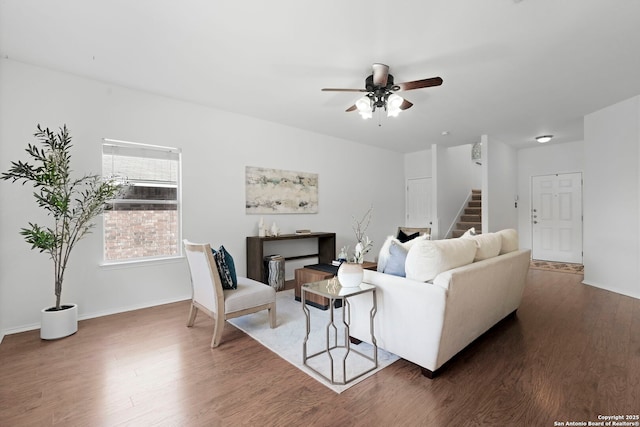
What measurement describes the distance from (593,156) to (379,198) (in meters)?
3.63

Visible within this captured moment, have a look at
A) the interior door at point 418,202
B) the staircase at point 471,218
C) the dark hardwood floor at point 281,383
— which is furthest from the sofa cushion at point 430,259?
the staircase at point 471,218

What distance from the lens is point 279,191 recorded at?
4.87 m

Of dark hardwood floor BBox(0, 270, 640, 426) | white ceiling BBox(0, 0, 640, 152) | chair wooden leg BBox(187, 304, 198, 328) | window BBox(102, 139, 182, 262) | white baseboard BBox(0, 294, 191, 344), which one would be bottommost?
dark hardwood floor BBox(0, 270, 640, 426)

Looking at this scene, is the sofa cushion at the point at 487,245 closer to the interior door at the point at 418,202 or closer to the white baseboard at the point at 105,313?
the white baseboard at the point at 105,313

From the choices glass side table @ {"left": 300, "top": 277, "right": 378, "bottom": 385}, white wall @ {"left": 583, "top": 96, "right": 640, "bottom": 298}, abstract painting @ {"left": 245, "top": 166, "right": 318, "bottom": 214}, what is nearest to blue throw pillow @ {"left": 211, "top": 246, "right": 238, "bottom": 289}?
glass side table @ {"left": 300, "top": 277, "right": 378, "bottom": 385}

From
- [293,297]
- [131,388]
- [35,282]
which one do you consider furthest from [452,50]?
[35,282]

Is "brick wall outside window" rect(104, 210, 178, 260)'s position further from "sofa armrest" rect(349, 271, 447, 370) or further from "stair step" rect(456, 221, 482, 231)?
"stair step" rect(456, 221, 482, 231)

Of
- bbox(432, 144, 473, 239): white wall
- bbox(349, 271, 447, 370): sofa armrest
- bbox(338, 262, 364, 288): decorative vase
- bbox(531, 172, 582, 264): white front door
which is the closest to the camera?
bbox(349, 271, 447, 370): sofa armrest

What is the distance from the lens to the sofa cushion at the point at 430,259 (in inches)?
81.6

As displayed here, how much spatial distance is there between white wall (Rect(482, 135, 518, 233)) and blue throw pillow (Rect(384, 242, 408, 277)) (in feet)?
13.2

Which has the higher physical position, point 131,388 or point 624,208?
point 624,208

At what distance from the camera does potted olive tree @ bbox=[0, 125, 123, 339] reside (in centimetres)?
265

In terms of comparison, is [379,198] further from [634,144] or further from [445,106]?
[634,144]

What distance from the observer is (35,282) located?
298 centimetres
